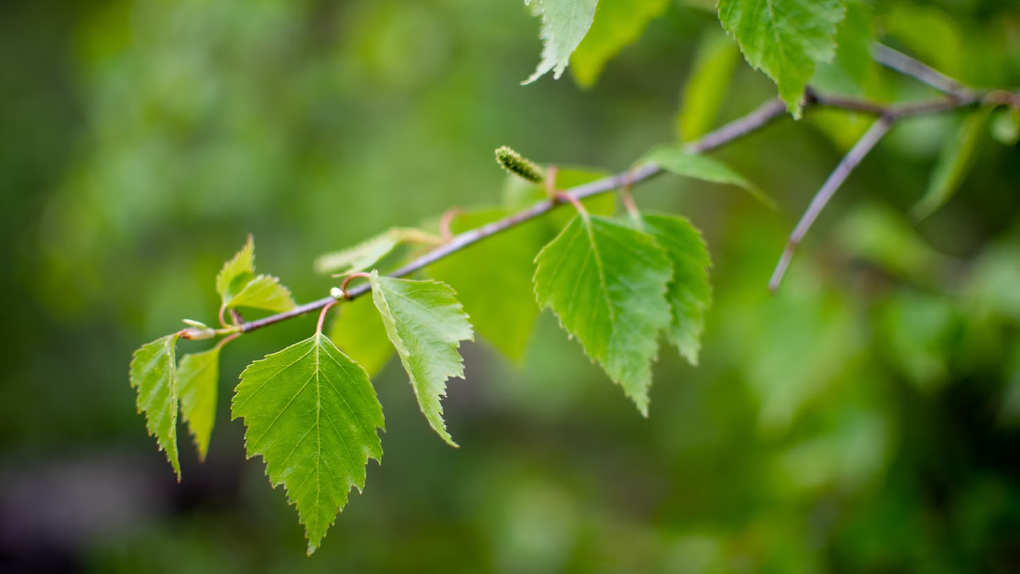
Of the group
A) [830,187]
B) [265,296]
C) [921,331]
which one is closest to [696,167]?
[830,187]

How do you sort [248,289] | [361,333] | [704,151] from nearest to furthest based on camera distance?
1. [248,289]
2. [361,333]
3. [704,151]

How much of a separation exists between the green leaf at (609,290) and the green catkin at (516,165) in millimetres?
64

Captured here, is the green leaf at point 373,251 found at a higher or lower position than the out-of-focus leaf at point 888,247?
higher

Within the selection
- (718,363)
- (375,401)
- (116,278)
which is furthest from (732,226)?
(116,278)

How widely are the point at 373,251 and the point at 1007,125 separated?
0.74 meters

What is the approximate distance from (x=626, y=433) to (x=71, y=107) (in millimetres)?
4031

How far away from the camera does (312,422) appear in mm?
540

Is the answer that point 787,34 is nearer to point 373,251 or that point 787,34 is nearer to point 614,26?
point 614,26

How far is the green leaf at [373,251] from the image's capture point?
2.01 ft

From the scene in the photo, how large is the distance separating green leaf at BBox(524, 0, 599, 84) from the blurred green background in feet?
1.41

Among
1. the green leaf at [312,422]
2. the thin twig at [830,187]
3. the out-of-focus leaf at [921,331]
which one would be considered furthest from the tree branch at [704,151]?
the out-of-focus leaf at [921,331]

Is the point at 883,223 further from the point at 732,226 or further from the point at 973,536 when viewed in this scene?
the point at 732,226

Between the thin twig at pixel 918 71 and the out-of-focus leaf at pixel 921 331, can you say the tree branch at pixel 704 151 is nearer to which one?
the thin twig at pixel 918 71

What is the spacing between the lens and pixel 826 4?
0.53m
